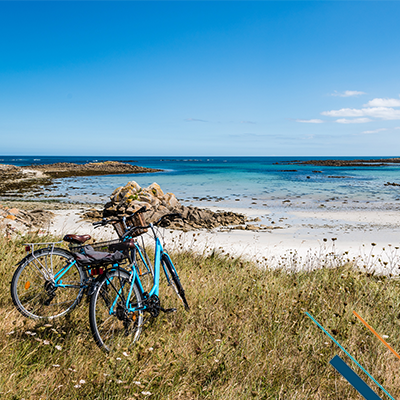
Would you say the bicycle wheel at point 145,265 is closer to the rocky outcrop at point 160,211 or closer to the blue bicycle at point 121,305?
the blue bicycle at point 121,305

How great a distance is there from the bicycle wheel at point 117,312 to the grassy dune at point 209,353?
0.13m

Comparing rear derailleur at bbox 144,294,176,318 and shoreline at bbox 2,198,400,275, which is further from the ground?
rear derailleur at bbox 144,294,176,318

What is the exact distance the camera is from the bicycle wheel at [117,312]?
11.2 feet

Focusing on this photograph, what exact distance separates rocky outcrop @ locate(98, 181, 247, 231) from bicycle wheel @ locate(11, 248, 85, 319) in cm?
988

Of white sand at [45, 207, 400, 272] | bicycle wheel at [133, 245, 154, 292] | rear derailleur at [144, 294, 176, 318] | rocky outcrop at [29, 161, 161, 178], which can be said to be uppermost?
rocky outcrop at [29, 161, 161, 178]

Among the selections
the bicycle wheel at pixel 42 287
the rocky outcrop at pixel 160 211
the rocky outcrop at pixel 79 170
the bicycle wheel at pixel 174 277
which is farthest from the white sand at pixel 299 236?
the rocky outcrop at pixel 79 170

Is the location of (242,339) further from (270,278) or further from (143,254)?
(270,278)

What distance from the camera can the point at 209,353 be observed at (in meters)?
3.47

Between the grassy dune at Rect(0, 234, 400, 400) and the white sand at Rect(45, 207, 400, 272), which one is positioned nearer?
the grassy dune at Rect(0, 234, 400, 400)

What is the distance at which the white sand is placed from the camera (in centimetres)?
941

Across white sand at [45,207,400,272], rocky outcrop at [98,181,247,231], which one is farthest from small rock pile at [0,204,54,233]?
rocky outcrop at [98,181,247,231]

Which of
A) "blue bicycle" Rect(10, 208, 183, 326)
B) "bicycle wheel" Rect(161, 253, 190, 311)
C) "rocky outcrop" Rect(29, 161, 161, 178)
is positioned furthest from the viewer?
"rocky outcrop" Rect(29, 161, 161, 178)

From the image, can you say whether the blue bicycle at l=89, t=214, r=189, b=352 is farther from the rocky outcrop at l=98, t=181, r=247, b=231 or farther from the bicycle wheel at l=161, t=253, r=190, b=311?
the rocky outcrop at l=98, t=181, r=247, b=231

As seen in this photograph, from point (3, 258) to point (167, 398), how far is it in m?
3.99
